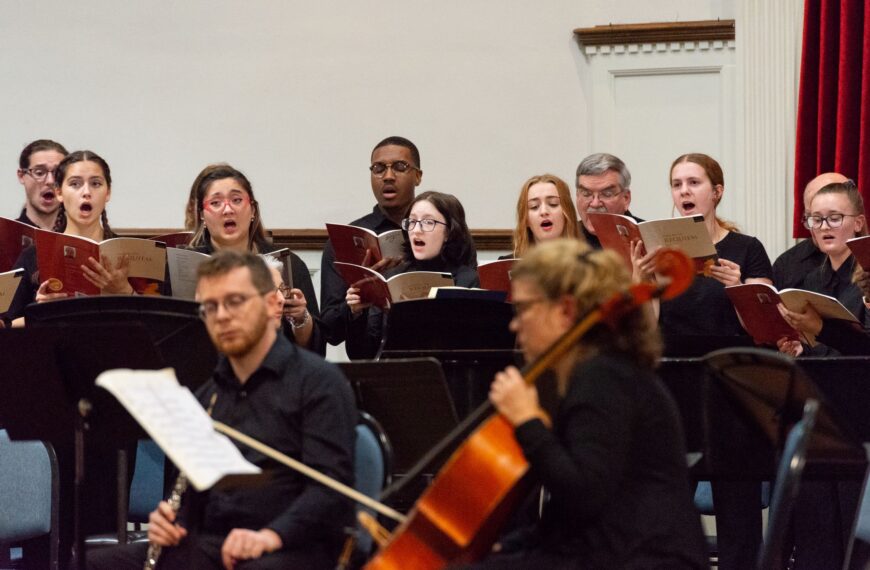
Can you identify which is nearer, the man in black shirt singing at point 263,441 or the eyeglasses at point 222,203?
the man in black shirt singing at point 263,441

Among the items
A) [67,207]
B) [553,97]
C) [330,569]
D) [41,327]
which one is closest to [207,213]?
[67,207]

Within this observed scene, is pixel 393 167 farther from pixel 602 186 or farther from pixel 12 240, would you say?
pixel 12 240

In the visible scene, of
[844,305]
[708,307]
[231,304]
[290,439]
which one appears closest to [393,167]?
[708,307]

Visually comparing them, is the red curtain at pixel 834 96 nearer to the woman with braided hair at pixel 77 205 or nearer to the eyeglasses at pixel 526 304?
the woman with braided hair at pixel 77 205

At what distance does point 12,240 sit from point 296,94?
7.55 feet

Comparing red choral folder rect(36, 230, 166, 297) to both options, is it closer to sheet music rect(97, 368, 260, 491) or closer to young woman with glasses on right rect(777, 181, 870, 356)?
sheet music rect(97, 368, 260, 491)

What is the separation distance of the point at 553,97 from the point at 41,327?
3963 mm

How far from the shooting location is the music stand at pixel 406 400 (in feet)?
10.5

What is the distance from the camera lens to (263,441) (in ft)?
9.62

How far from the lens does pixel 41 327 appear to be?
121 inches

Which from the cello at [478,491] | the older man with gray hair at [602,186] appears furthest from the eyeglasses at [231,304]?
the older man with gray hair at [602,186]

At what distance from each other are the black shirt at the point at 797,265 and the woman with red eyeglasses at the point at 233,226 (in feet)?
5.76

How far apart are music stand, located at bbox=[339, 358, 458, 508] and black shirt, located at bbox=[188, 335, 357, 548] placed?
0.24 metres

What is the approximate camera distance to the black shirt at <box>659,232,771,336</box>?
462cm
